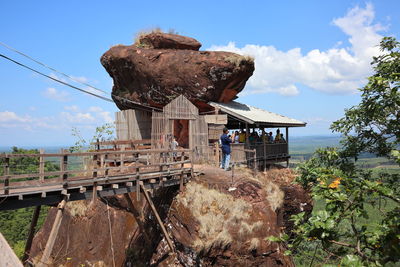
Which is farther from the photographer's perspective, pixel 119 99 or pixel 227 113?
pixel 119 99

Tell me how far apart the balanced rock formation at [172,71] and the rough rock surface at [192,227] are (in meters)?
6.95

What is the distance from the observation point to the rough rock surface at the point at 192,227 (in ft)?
39.2

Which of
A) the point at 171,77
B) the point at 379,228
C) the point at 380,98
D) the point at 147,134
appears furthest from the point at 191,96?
the point at 379,228

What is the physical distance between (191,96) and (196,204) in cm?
977

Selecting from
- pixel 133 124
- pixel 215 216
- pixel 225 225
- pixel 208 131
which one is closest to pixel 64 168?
pixel 215 216

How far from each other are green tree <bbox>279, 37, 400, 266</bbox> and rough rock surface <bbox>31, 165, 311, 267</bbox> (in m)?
4.88

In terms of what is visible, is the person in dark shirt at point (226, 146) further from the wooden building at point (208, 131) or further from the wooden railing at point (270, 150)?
the wooden railing at point (270, 150)

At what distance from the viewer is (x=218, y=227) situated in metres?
12.2

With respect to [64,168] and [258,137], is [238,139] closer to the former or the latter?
[258,137]

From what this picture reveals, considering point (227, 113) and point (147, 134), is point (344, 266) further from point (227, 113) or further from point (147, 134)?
point (147, 134)

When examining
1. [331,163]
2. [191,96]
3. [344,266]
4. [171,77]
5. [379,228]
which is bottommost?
[344,266]

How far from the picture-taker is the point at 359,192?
16.0 ft

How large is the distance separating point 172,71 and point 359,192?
704 inches

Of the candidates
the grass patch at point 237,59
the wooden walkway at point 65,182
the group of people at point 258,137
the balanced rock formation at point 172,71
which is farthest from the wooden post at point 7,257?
the grass patch at point 237,59
